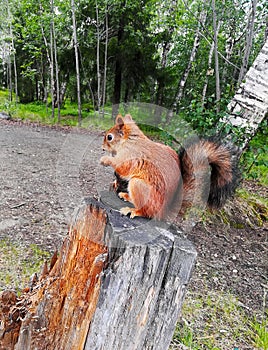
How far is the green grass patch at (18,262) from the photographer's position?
1.69m

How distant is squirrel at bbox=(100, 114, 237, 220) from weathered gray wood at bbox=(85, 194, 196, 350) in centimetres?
9

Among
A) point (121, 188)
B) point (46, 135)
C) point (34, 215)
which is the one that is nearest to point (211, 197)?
point (121, 188)

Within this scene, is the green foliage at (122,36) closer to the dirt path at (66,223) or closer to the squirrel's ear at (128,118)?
the dirt path at (66,223)

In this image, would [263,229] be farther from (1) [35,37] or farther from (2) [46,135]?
(1) [35,37]

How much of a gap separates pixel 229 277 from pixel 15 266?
1453mm

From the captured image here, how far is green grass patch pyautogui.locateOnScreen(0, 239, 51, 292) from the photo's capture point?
1.69m

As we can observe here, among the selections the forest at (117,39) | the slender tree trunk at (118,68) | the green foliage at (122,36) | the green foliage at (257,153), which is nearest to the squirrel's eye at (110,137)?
the green foliage at (257,153)

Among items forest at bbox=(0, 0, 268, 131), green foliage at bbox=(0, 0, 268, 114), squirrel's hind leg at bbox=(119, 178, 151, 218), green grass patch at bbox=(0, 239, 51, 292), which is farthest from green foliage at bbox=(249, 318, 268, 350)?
green foliage at bbox=(0, 0, 268, 114)

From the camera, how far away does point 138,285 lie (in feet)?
2.82

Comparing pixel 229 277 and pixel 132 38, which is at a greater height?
pixel 132 38

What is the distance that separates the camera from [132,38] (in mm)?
7383

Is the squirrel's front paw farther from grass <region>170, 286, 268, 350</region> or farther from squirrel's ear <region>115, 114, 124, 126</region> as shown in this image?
grass <region>170, 286, 268, 350</region>

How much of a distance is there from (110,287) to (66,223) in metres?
1.64

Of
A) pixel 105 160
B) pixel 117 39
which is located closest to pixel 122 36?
pixel 117 39
